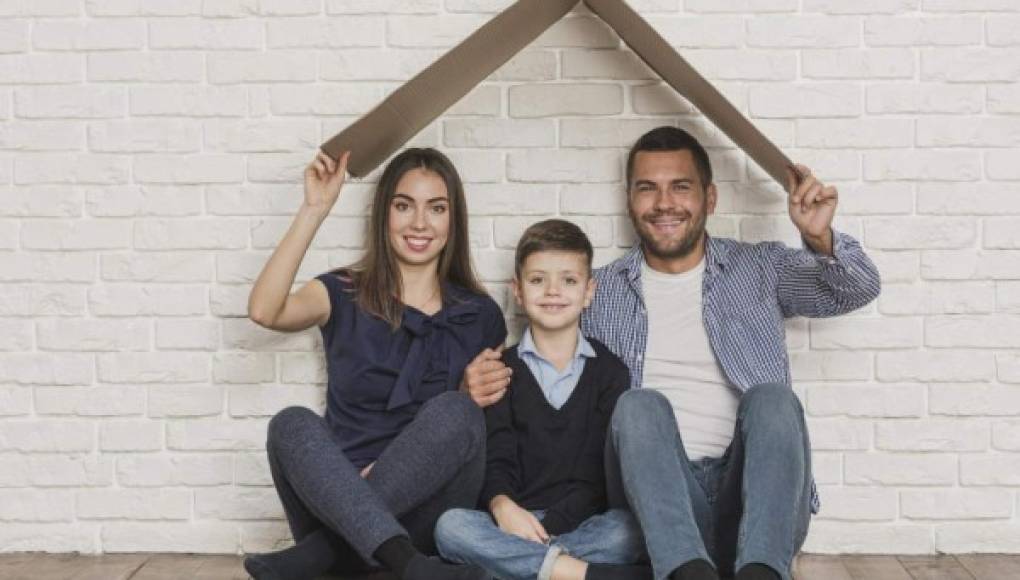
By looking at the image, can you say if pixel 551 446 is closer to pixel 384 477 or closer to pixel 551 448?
pixel 551 448

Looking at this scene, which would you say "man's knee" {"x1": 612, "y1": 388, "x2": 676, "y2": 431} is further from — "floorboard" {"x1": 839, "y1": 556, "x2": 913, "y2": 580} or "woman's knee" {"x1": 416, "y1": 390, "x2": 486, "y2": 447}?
"floorboard" {"x1": 839, "y1": 556, "x2": 913, "y2": 580}

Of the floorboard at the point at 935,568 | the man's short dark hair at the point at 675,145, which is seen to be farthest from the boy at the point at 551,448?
the floorboard at the point at 935,568

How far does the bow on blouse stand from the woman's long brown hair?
4 centimetres

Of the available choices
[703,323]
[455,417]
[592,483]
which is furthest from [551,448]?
[703,323]

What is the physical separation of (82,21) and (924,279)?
6.35 ft

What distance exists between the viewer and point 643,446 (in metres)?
2.17

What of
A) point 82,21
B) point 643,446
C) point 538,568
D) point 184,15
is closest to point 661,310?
point 643,446

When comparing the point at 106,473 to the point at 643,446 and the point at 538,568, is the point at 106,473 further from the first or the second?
the point at 643,446

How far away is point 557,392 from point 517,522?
302mm

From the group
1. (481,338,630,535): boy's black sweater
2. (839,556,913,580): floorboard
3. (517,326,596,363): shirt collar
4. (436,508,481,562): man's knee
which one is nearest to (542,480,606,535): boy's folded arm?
(481,338,630,535): boy's black sweater

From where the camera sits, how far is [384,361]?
2537 millimetres

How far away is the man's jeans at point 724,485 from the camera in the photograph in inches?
81.4

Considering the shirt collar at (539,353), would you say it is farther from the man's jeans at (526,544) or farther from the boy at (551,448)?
the man's jeans at (526,544)

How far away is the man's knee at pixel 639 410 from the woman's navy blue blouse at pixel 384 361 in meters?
0.43
